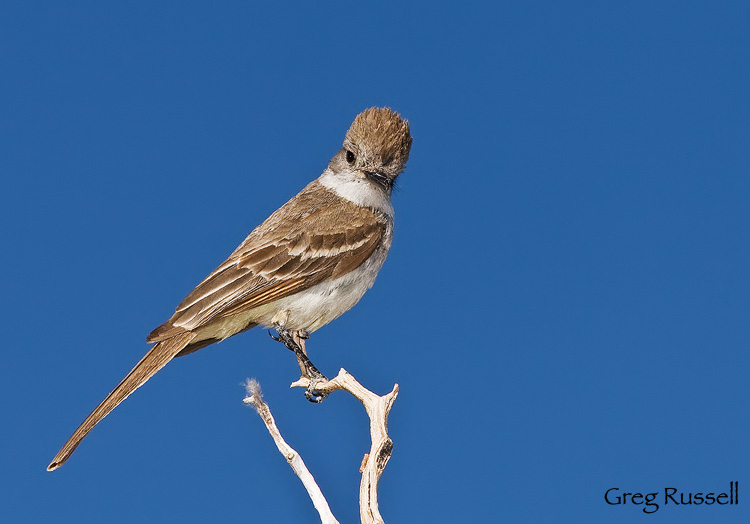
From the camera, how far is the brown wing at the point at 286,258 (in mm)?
6262

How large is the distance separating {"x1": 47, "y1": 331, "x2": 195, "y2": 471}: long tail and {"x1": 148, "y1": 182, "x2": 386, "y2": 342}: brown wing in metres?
0.15

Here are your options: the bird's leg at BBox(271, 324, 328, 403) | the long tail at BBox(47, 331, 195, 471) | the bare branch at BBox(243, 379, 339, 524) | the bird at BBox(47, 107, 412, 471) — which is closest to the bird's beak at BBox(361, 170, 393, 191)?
the bird at BBox(47, 107, 412, 471)

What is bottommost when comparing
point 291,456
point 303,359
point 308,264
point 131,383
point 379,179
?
point 291,456

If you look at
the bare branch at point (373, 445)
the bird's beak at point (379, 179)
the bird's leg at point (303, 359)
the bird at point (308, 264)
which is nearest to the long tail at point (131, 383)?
the bird at point (308, 264)

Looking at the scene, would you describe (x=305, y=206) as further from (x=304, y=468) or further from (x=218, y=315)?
(x=304, y=468)

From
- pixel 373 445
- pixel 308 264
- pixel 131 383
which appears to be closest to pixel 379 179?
pixel 308 264

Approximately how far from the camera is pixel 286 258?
657 cm

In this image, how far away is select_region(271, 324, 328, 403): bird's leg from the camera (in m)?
6.47

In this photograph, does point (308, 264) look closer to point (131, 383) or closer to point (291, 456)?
point (131, 383)

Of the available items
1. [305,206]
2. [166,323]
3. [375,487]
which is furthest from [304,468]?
[305,206]

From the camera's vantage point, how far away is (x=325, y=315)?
678cm

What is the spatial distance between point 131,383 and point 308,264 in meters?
1.63

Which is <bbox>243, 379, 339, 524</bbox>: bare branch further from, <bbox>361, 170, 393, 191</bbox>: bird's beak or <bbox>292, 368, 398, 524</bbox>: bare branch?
<bbox>361, 170, 393, 191</bbox>: bird's beak

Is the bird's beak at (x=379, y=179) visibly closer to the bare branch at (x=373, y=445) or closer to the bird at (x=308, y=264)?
the bird at (x=308, y=264)
